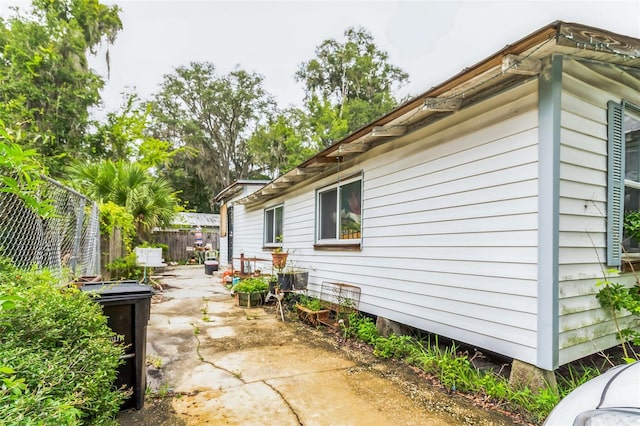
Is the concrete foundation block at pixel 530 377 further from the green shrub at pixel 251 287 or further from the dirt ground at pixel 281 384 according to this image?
the green shrub at pixel 251 287

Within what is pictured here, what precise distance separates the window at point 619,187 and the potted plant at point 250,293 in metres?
5.40

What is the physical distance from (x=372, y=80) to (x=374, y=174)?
64.9ft

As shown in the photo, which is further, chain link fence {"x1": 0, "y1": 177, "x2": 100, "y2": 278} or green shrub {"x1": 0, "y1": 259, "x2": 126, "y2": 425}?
chain link fence {"x1": 0, "y1": 177, "x2": 100, "y2": 278}

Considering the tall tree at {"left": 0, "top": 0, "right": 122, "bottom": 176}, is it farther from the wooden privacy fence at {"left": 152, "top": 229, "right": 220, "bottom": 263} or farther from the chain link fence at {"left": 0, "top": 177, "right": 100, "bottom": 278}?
the chain link fence at {"left": 0, "top": 177, "right": 100, "bottom": 278}

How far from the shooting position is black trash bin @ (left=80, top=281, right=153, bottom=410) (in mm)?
2361

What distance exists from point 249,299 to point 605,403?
5906mm

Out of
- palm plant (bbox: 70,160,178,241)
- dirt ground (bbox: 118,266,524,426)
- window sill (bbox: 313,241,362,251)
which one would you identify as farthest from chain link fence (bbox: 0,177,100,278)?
palm plant (bbox: 70,160,178,241)

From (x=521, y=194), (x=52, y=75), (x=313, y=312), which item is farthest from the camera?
(x=52, y=75)

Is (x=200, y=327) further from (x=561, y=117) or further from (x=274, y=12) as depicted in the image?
(x=274, y=12)

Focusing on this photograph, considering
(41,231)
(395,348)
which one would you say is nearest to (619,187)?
(395,348)

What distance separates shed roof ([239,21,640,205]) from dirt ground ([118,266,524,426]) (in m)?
2.54

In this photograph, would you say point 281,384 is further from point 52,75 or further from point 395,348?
point 52,75

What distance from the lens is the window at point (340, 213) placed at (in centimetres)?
500

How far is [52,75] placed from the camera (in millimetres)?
12266
